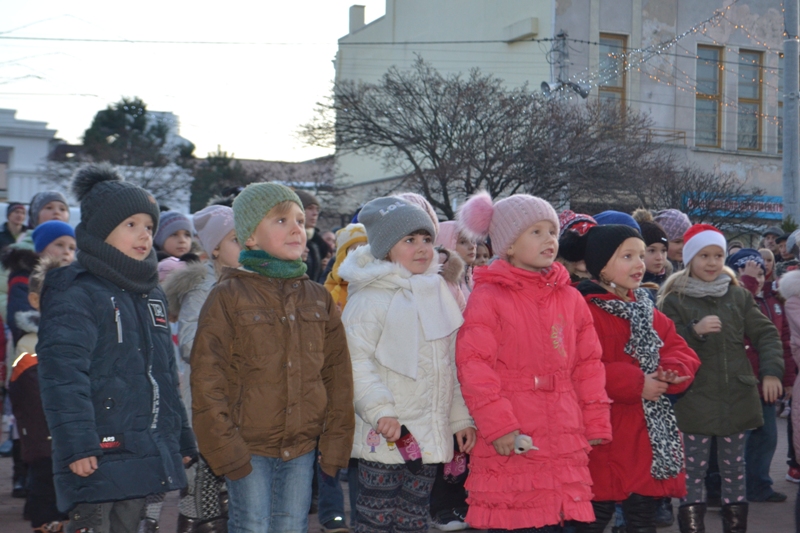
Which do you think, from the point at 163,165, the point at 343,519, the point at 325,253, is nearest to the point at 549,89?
the point at 163,165

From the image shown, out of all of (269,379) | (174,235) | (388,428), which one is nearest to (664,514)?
(388,428)

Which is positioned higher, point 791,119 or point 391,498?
point 791,119

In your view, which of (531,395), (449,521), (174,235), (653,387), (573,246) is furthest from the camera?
(174,235)

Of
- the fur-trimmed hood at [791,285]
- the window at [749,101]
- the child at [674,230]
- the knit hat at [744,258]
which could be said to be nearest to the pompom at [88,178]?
the fur-trimmed hood at [791,285]

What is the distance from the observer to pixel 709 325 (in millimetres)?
5637

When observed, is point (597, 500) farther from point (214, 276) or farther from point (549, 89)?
point (549, 89)

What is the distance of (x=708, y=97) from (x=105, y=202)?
28.1m

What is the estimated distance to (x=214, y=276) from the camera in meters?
5.51

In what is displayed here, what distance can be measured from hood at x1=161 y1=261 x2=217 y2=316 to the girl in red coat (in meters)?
2.19

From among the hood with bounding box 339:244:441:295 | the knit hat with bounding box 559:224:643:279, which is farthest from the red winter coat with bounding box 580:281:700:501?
the hood with bounding box 339:244:441:295

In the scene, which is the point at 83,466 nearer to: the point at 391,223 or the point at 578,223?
the point at 391,223

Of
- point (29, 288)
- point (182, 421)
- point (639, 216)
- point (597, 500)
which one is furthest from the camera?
point (639, 216)

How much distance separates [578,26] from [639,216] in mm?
21635

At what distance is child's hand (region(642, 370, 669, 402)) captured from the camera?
4.83m
